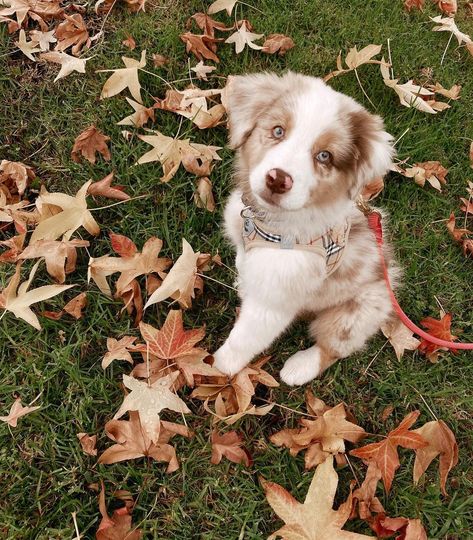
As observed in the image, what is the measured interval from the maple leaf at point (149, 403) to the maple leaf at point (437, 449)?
3.82 feet

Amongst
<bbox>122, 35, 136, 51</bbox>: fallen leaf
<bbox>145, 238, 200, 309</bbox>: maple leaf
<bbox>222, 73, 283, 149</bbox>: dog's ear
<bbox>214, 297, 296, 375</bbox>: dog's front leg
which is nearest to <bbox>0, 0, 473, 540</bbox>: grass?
<bbox>122, 35, 136, 51</bbox>: fallen leaf

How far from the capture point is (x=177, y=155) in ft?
9.87

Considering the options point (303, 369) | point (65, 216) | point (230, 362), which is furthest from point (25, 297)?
point (303, 369)

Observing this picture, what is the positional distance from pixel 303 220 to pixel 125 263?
38.7 inches

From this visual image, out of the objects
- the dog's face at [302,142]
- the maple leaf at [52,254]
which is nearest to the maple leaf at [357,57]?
the dog's face at [302,142]

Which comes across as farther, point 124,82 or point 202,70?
point 202,70

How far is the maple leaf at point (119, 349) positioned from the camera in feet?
8.33

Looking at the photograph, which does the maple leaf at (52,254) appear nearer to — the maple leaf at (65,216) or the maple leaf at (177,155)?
the maple leaf at (65,216)

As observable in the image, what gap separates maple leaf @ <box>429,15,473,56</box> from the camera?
3.84 metres

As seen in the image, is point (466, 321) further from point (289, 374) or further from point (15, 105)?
point (15, 105)

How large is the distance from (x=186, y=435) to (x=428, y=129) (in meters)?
2.55

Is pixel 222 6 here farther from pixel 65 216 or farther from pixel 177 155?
pixel 65 216

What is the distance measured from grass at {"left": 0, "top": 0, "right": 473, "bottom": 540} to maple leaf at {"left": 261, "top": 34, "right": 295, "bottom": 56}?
7 cm

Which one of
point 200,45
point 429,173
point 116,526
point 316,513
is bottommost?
point 116,526
